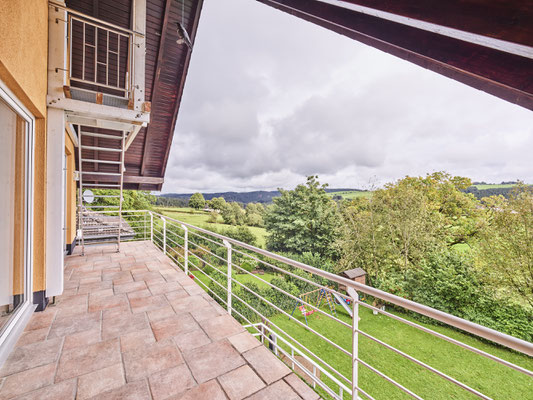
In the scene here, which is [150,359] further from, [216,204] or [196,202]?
[196,202]

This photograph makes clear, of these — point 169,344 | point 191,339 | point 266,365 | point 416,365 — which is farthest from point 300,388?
point 416,365

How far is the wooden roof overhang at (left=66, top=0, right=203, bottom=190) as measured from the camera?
12.1 ft

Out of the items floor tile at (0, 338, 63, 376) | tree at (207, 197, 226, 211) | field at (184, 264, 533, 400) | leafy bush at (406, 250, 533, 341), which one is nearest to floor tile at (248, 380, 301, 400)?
floor tile at (0, 338, 63, 376)

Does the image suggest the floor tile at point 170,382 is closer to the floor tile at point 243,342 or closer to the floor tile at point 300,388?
the floor tile at point 243,342

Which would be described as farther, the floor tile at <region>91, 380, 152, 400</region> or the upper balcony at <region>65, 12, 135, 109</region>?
the upper balcony at <region>65, 12, 135, 109</region>

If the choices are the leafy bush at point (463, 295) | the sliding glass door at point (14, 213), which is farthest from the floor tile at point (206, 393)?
the leafy bush at point (463, 295)

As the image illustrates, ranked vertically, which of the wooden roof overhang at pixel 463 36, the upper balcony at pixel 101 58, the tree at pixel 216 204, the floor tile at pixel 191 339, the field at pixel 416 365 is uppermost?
the upper balcony at pixel 101 58

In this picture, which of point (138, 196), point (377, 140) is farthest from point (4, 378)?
point (377, 140)

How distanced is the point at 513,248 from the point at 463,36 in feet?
39.2

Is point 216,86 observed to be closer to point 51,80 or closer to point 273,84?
point 273,84

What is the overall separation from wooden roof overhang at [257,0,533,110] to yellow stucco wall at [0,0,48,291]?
2094 millimetres

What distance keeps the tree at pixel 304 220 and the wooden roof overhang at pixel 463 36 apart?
16.5 meters

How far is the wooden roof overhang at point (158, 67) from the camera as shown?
3703 millimetres

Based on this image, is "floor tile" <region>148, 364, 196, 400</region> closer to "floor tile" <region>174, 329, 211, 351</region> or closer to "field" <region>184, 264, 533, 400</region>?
"floor tile" <region>174, 329, 211, 351</region>
